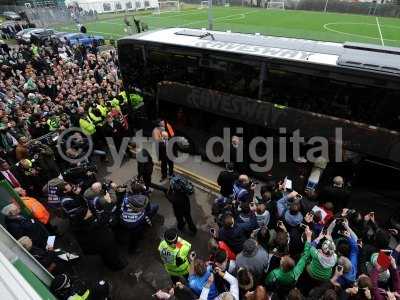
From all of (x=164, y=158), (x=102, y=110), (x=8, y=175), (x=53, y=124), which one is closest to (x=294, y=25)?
(x=102, y=110)

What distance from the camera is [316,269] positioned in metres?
4.23

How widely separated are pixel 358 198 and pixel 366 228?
8.56ft

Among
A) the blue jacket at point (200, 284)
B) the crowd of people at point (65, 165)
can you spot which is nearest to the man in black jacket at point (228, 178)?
the crowd of people at point (65, 165)

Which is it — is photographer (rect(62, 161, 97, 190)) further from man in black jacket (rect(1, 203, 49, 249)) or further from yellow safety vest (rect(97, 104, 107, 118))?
yellow safety vest (rect(97, 104, 107, 118))

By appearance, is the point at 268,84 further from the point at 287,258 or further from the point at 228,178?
the point at 287,258

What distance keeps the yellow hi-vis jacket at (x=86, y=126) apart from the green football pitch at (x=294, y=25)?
65.7ft

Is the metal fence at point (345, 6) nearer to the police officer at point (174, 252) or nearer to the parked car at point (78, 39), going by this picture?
the parked car at point (78, 39)

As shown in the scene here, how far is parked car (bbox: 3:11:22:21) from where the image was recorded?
3721cm

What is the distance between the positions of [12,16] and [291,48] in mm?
42174

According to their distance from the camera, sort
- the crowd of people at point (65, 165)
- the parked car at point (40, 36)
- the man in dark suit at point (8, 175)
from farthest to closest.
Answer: the parked car at point (40, 36), the man in dark suit at point (8, 175), the crowd of people at point (65, 165)

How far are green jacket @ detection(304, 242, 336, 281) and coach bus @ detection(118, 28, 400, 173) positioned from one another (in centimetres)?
306

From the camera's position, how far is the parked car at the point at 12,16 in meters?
37.2

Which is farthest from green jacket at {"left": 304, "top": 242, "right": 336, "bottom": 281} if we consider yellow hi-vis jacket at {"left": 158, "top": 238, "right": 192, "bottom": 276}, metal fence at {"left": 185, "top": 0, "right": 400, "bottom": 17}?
metal fence at {"left": 185, "top": 0, "right": 400, "bottom": 17}

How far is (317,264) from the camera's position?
13.8ft
